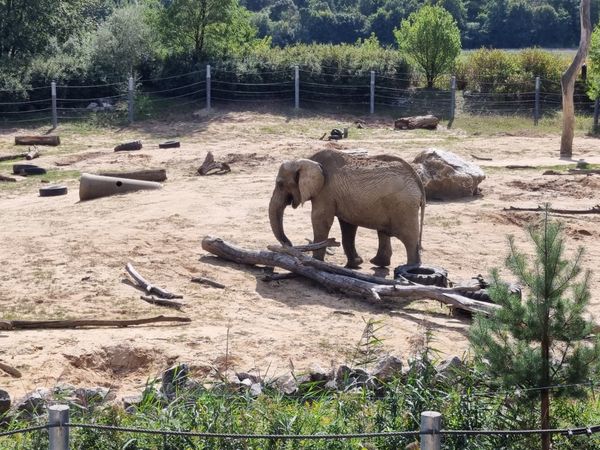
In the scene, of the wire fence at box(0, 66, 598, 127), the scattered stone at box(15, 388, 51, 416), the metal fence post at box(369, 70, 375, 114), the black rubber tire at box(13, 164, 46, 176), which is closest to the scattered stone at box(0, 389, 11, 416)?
the scattered stone at box(15, 388, 51, 416)

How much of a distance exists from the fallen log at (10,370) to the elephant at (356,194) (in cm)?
478

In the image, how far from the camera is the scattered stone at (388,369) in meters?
8.01

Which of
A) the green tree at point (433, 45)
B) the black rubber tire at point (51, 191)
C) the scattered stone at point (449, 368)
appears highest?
the green tree at point (433, 45)

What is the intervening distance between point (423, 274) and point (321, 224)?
1525mm

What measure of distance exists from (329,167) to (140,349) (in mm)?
4277

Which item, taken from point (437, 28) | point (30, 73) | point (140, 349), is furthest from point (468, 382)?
point (437, 28)

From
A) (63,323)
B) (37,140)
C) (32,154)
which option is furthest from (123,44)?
(63,323)

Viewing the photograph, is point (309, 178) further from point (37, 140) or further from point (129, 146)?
point (37, 140)

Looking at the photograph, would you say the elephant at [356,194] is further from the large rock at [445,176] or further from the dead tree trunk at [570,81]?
the dead tree trunk at [570,81]

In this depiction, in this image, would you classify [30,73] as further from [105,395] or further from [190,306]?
[105,395]

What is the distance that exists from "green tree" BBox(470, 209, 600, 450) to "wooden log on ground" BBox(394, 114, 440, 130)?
72.6ft

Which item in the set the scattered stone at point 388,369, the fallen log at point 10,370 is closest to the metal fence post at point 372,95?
the fallen log at point 10,370

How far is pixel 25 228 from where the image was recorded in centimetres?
1509

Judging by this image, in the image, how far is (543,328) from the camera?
659cm
